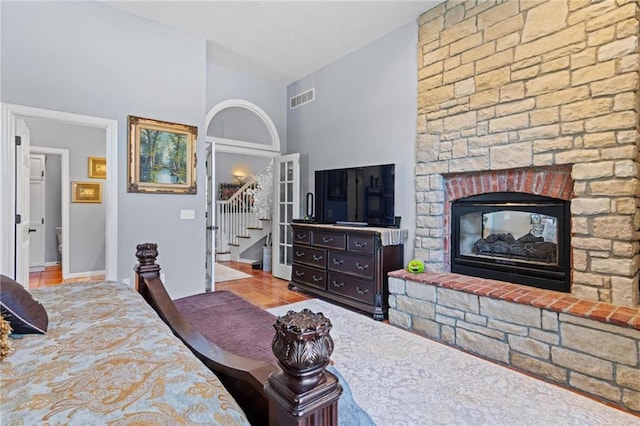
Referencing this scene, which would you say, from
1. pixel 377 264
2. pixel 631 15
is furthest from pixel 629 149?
pixel 377 264

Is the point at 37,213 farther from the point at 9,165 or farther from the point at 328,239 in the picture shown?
the point at 328,239

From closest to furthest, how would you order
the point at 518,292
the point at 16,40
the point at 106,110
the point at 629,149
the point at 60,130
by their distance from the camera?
the point at 629,149 → the point at 518,292 → the point at 16,40 → the point at 106,110 → the point at 60,130

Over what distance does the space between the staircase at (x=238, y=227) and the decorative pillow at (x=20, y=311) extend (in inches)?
233

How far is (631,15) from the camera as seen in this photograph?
2266mm

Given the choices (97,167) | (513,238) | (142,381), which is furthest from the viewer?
(97,167)

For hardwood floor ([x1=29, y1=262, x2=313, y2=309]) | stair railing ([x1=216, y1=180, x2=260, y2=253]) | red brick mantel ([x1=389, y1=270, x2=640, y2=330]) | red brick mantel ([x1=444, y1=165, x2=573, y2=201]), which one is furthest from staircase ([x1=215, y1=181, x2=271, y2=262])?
red brick mantel ([x1=444, y1=165, x2=573, y2=201])

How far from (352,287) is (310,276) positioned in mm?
785

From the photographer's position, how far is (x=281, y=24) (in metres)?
3.80

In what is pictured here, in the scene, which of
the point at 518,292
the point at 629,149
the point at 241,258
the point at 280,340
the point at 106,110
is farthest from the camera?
the point at 241,258

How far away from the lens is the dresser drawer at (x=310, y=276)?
4.20 metres

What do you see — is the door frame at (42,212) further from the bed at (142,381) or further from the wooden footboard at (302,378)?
the wooden footboard at (302,378)

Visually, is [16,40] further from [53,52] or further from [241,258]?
[241,258]

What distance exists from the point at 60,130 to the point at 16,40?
2.84 metres

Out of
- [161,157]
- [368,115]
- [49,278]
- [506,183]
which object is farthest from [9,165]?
[506,183]
